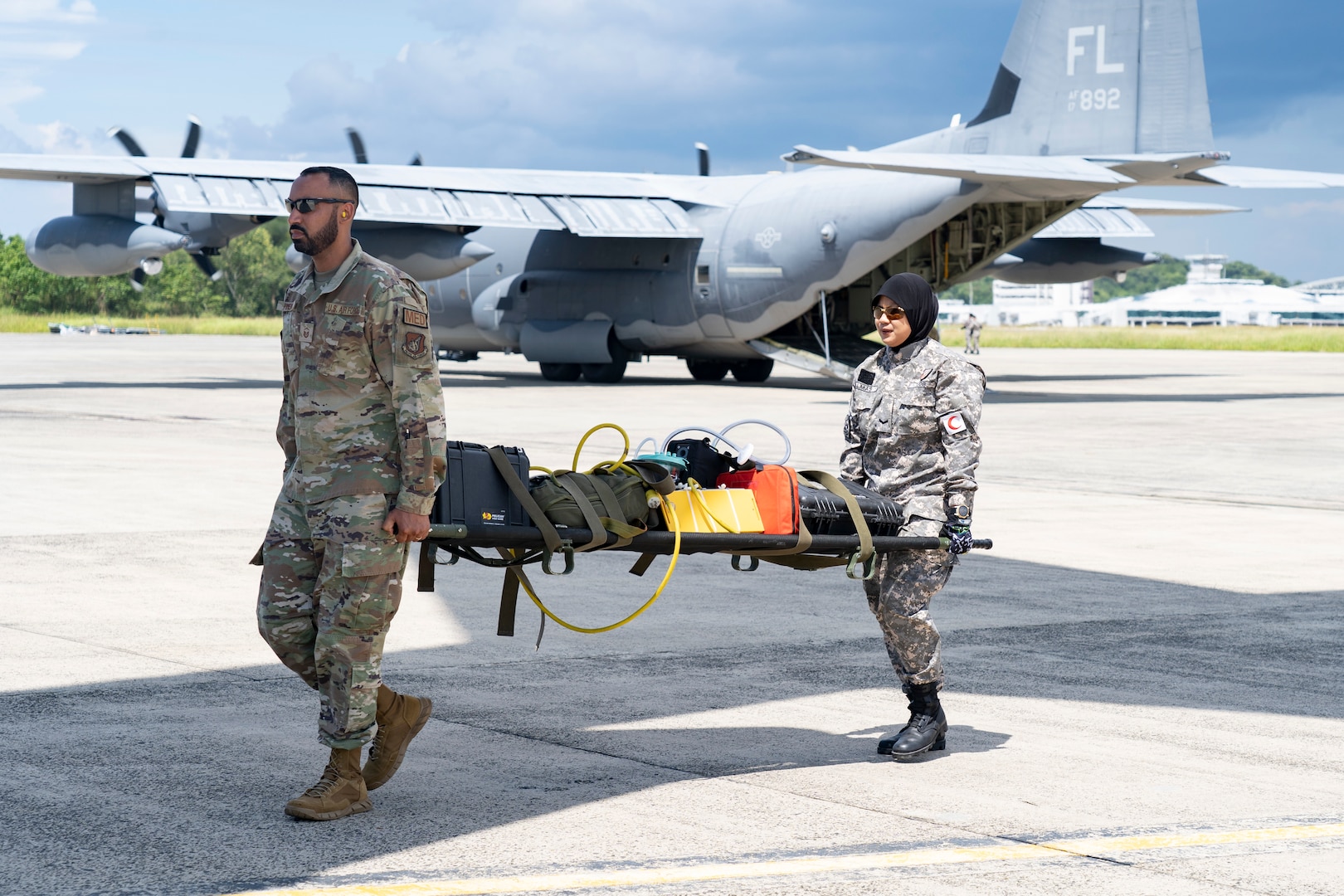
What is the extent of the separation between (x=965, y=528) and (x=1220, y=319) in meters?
203

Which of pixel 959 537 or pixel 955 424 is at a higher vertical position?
pixel 955 424

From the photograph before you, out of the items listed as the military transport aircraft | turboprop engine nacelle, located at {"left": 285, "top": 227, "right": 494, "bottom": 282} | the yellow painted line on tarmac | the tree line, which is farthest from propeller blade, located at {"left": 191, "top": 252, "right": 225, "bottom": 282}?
the tree line

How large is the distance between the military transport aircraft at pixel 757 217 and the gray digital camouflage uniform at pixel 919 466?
18480 millimetres

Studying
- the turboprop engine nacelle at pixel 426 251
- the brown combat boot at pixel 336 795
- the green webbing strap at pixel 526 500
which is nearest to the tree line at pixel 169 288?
the turboprop engine nacelle at pixel 426 251

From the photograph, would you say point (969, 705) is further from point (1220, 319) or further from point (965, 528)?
point (1220, 319)

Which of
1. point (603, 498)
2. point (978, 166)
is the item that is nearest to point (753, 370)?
point (978, 166)

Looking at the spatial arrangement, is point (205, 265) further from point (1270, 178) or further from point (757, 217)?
point (1270, 178)

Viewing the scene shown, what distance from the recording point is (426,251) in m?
33.0

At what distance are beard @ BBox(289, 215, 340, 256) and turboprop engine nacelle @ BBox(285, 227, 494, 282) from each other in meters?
27.3

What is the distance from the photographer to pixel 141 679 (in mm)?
7613

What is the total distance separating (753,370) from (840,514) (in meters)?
30.5

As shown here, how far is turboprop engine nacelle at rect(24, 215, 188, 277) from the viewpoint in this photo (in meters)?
31.1

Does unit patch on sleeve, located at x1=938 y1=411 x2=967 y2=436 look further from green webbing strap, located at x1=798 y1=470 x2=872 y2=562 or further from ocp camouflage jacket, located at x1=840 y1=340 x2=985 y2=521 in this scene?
green webbing strap, located at x1=798 y1=470 x2=872 y2=562

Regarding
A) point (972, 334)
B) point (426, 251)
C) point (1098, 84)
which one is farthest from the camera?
point (972, 334)
